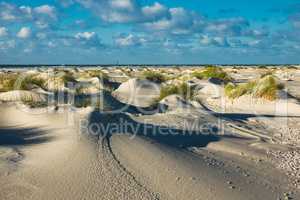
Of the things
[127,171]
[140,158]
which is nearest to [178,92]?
[140,158]

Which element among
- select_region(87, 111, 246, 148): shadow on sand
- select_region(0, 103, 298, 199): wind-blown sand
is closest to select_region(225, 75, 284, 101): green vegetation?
select_region(87, 111, 246, 148): shadow on sand

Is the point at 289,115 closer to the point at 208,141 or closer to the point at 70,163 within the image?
the point at 208,141

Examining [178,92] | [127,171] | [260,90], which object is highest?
[260,90]

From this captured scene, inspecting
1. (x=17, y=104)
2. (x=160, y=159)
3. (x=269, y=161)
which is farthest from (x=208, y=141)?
(x=17, y=104)

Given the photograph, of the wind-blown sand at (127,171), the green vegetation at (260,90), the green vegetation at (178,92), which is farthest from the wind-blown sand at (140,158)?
the green vegetation at (178,92)

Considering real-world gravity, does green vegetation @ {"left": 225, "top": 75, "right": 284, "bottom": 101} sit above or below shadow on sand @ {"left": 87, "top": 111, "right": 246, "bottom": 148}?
above

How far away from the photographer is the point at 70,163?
537cm

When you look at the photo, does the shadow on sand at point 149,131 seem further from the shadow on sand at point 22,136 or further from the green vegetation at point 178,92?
the green vegetation at point 178,92

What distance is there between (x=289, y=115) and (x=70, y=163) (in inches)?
329

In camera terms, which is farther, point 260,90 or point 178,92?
point 178,92

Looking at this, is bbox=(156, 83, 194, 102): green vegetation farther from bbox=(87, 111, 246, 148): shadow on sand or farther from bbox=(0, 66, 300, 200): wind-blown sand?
bbox=(87, 111, 246, 148): shadow on sand

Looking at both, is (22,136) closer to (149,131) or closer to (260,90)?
(149,131)

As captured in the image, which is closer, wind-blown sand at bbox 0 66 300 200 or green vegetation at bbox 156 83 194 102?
wind-blown sand at bbox 0 66 300 200

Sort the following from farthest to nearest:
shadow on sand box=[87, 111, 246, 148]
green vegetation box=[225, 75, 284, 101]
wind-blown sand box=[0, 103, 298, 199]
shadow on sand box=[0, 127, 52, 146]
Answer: green vegetation box=[225, 75, 284, 101]
shadow on sand box=[87, 111, 246, 148]
shadow on sand box=[0, 127, 52, 146]
wind-blown sand box=[0, 103, 298, 199]
